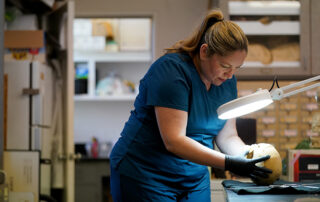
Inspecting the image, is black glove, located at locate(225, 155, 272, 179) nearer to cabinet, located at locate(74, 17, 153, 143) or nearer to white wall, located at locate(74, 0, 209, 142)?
white wall, located at locate(74, 0, 209, 142)

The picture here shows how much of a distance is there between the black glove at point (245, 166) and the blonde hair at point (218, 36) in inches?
13.8

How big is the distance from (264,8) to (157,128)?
193 cm

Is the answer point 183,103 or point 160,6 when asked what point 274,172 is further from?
point 160,6

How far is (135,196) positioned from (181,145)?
262 mm

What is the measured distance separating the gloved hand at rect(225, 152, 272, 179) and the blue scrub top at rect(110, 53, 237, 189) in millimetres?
206

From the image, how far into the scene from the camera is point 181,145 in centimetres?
141

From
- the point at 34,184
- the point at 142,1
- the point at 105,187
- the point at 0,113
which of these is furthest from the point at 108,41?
the point at 0,113

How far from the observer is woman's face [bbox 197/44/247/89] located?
1.46 metres

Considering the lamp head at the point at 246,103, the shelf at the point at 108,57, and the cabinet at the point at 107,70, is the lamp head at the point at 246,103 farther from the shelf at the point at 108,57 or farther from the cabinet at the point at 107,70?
the shelf at the point at 108,57

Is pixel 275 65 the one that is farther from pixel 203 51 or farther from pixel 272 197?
pixel 272 197

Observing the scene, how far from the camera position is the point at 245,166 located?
1.40 meters

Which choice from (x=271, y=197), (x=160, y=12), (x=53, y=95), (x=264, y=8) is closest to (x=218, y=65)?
(x=271, y=197)

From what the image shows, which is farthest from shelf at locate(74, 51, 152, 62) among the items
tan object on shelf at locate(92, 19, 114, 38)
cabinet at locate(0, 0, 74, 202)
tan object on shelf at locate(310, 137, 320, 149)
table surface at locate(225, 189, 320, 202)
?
table surface at locate(225, 189, 320, 202)

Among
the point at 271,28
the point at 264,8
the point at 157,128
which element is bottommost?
the point at 157,128
